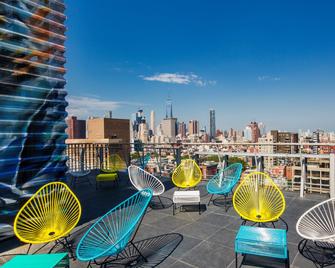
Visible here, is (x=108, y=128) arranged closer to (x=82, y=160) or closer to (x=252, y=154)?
(x=82, y=160)

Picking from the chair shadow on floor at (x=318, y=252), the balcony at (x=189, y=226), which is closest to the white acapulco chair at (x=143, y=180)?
the balcony at (x=189, y=226)

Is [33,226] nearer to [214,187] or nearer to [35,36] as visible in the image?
[35,36]

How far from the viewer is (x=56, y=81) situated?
3.58 metres

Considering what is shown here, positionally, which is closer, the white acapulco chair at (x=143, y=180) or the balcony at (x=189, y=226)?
the balcony at (x=189, y=226)

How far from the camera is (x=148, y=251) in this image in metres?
2.73

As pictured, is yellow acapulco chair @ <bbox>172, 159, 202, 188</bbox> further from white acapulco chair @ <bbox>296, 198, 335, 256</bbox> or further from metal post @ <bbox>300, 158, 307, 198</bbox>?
white acapulco chair @ <bbox>296, 198, 335, 256</bbox>

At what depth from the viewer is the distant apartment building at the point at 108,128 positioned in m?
18.2

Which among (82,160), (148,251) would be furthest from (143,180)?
(82,160)

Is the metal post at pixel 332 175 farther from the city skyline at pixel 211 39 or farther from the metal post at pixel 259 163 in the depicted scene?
the city skyline at pixel 211 39

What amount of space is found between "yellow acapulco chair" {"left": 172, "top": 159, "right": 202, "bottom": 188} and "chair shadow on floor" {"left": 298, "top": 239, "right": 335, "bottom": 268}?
96.8 inches

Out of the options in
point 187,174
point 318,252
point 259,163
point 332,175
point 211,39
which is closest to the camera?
point 318,252

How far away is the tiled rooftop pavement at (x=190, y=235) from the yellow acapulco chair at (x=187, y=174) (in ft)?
1.44

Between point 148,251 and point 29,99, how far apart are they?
2.57 metres

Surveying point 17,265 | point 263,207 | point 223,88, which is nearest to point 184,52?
point 223,88
